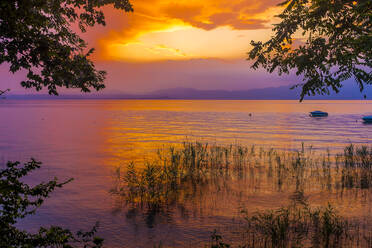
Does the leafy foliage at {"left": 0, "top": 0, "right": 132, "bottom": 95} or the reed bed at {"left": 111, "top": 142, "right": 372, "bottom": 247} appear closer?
the leafy foliage at {"left": 0, "top": 0, "right": 132, "bottom": 95}

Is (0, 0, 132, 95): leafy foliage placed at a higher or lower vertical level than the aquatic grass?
higher

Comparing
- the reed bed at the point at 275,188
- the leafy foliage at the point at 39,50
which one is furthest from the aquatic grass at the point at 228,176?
the leafy foliage at the point at 39,50

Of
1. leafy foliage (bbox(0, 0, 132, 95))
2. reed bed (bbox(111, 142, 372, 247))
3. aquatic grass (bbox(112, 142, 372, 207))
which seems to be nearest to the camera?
leafy foliage (bbox(0, 0, 132, 95))

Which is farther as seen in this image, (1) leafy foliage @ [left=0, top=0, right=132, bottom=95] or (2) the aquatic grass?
(2) the aquatic grass

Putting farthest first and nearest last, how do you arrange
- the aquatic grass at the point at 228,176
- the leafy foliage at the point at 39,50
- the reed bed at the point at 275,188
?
the aquatic grass at the point at 228,176 → the reed bed at the point at 275,188 → the leafy foliage at the point at 39,50

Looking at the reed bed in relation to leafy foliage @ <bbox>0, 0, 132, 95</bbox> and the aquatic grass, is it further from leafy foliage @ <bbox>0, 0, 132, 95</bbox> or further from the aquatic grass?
leafy foliage @ <bbox>0, 0, 132, 95</bbox>

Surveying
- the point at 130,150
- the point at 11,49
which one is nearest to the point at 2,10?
the point at 11,49

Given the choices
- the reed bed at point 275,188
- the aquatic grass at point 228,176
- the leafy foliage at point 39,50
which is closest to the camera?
the leafy foliage at point 39,50

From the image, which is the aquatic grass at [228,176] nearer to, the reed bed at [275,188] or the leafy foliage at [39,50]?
the reed bed at [275,188]

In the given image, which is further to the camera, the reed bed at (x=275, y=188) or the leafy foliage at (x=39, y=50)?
the reed bed at (x=275, y=188)

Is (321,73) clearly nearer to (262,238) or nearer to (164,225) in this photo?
(262,238)

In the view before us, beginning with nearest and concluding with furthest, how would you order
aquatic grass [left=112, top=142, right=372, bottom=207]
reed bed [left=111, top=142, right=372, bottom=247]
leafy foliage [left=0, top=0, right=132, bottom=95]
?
leafy foliage [left=0, top=0, right=132, bottom=95] → reed bed [left=111, top=142, right=372, bottom=247] → aquatic grass [left=112, top=142, right=372, bottom=207]

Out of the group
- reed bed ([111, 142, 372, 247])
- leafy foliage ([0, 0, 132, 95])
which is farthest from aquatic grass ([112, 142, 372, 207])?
leafy foliage ([0, 0, 132, 95])

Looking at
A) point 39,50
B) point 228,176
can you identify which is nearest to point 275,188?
point 228,176
